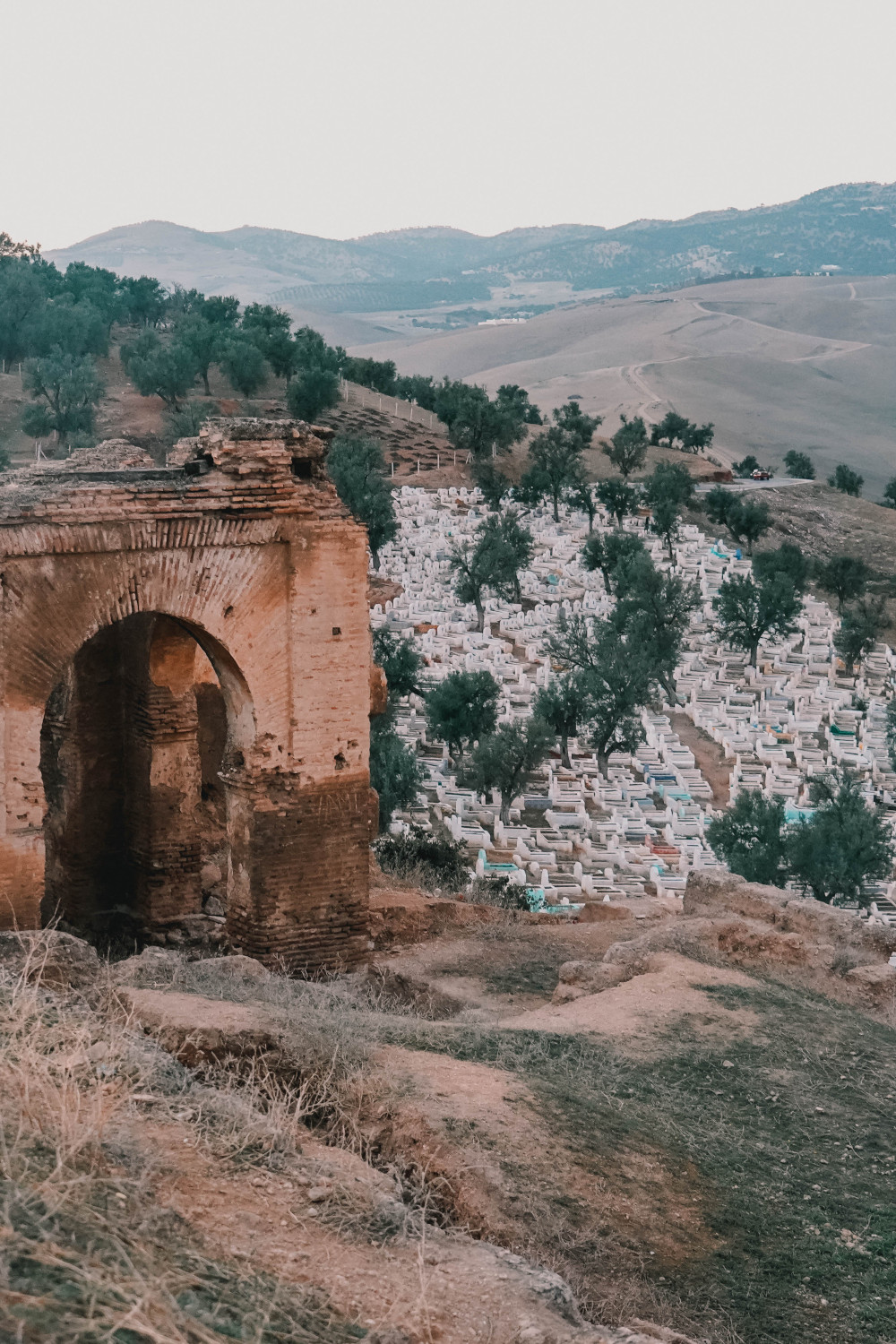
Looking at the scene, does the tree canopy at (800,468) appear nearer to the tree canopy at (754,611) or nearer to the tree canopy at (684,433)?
the tree canopy at (684,433)

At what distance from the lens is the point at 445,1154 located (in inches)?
267

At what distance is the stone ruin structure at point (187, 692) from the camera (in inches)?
415

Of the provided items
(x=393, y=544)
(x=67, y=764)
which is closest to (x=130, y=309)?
(x=393, y=544)

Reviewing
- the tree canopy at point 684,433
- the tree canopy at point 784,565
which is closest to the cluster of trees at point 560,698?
the tree canopy at point 784,565

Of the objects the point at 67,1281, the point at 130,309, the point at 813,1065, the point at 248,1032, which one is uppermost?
the point at 130,309

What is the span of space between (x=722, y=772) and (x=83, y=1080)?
22.7m

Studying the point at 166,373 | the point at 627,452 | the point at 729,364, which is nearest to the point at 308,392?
the point at 166,373

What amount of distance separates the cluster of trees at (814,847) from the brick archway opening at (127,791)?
393 inches

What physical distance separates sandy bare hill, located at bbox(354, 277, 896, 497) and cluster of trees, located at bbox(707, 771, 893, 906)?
79.8m

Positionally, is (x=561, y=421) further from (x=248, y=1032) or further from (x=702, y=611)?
(x=248, y=1032)

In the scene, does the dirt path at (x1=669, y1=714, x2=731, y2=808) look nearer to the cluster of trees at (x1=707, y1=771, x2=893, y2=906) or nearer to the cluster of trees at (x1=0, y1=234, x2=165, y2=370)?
the cluster of trees at (x1=707, y1=771, x2=893, y2=906)

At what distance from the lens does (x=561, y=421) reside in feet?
218

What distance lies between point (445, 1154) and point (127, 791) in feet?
25.3

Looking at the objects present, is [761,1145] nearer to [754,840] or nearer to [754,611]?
[754,840]
